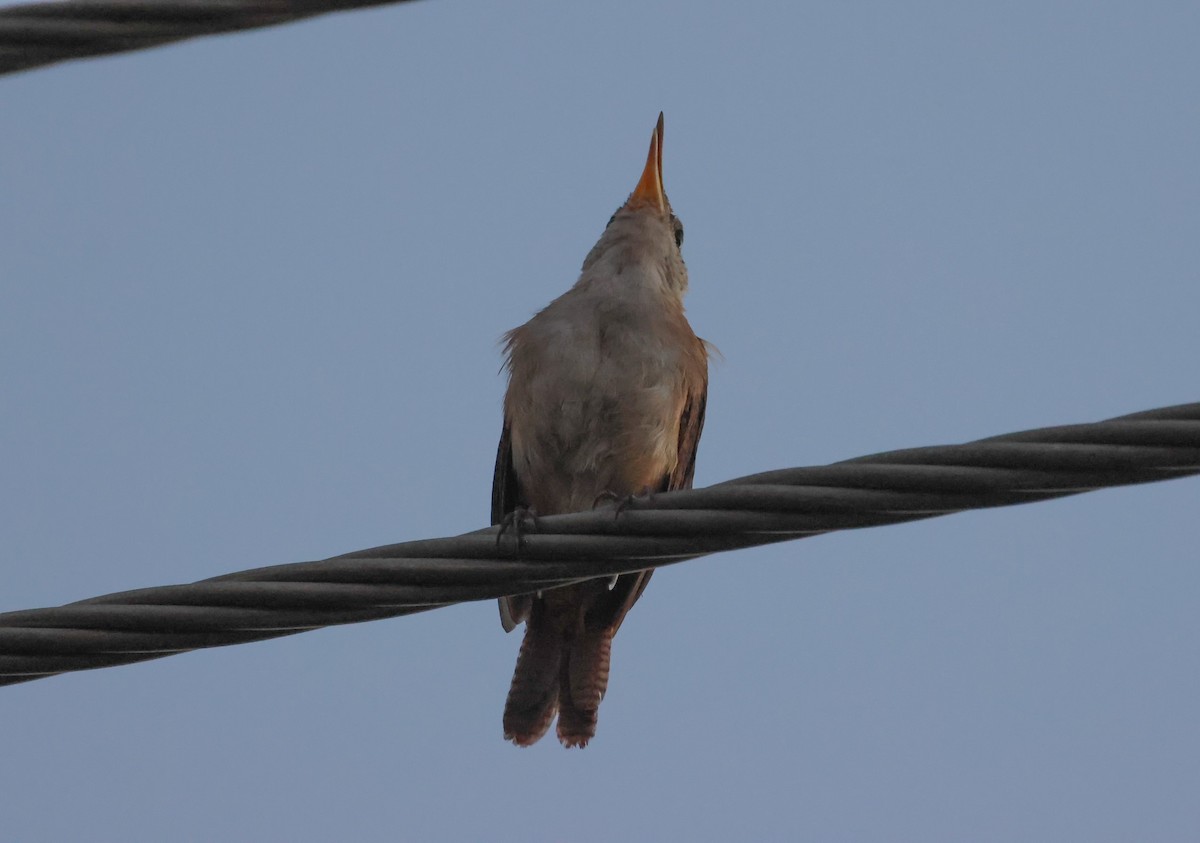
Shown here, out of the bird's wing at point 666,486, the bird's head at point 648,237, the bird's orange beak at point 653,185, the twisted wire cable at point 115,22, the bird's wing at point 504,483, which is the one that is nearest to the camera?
the twisted wire cable at point 115,22

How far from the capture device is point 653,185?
8797 mm

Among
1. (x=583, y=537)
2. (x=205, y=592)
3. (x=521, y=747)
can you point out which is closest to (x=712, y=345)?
(x=521, y=747)

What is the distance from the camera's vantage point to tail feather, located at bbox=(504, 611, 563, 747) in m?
6.61

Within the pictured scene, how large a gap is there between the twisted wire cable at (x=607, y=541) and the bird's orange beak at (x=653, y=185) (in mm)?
5484

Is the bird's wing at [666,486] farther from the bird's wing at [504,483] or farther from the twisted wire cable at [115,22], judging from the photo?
the twisted wire cable at [115,22]

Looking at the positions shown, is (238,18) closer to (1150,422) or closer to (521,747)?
(1150,422)

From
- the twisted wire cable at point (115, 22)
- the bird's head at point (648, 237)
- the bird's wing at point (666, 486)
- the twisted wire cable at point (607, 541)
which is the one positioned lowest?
the twisted wire cable at point (607, 541)

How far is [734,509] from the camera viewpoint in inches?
125

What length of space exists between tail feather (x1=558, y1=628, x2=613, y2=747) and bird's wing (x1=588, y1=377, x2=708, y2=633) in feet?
0.26

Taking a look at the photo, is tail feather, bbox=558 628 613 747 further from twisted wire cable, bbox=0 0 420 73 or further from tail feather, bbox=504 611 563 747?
twisted wire cable, bbox=0 0 420 73

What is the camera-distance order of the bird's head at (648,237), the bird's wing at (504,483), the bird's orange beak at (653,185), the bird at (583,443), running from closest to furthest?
the bird at (583,443) < the bird's wing at (504,483) < the bird's head at (648,237) < the bird's orange beak at (653,185)

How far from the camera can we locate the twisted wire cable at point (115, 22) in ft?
10.0

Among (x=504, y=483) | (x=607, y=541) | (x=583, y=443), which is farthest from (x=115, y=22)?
(x=504, y=483)

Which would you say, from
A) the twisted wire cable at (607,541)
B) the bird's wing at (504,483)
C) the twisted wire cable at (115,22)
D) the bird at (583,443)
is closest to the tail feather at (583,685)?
the bird at (583,443)
